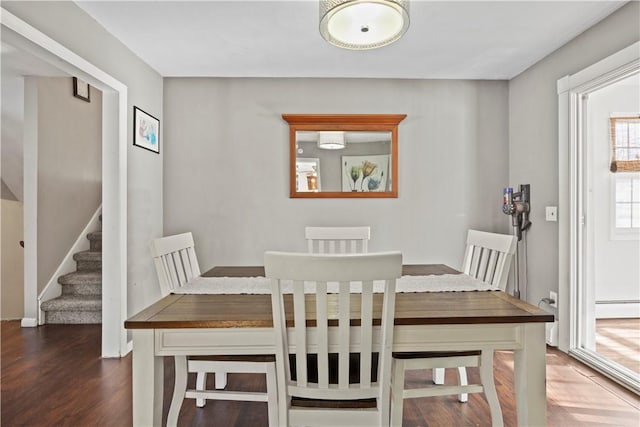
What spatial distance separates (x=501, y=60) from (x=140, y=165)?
315 centimetres

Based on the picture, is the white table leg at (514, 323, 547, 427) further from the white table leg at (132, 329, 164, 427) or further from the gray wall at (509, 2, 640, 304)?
the gray wall at (509, 2, 640, 304)

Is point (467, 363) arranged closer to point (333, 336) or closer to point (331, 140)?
point (333, 336)

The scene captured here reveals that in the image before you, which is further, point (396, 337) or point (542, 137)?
point (542, 137)

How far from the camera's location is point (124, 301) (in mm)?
2994

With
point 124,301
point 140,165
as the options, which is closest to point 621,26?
point 140,165

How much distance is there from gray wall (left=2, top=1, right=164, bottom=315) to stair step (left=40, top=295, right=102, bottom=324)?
68 centimetres

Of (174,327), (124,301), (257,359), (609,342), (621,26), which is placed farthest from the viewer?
(609,342)

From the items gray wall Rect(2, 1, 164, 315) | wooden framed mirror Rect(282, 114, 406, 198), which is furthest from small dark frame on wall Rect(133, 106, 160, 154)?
wooden framed mirror Rect(282, 114, 406, 198)

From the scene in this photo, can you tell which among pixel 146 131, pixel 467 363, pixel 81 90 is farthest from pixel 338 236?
pixel 81 90

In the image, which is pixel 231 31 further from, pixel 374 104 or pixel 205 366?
pixel 205 366

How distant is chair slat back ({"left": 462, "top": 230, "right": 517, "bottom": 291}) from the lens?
1.97 metres

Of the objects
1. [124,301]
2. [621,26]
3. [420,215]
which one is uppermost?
[621,26]

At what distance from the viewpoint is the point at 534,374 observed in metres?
1.40

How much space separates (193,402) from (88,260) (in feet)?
8.99
